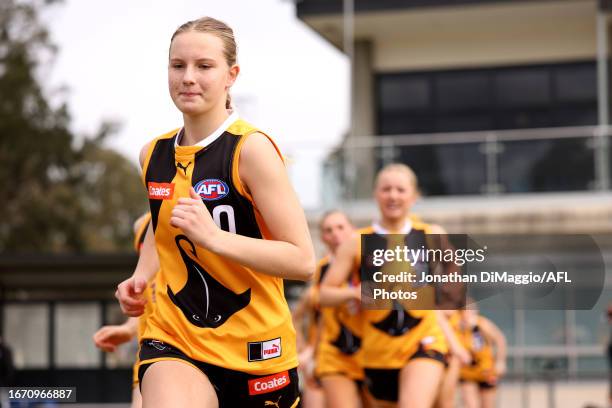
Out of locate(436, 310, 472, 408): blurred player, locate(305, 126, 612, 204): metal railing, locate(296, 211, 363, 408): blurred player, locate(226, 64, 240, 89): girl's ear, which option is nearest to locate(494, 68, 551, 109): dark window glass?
locate(305, 126, 612, 204): metal railing

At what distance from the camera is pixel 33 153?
40.8 meters

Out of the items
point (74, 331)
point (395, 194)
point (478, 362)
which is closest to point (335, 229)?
point (395, 194)

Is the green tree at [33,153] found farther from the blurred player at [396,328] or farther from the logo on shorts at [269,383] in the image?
the logo on shorts at [269,383]

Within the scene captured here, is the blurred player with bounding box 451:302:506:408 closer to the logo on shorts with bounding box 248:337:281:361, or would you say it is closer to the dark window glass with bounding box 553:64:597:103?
the logo on shorts with bounding box 248:337:281:361

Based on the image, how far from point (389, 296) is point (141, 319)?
66.7 inches

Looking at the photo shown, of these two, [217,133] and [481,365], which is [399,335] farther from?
[481,365]

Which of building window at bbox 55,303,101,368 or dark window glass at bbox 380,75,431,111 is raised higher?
dark window glass at bbox 380,75,431,111

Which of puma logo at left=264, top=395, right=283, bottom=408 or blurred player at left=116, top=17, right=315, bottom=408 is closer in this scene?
blurred player at left=116, top=17, right=315, bottom=408

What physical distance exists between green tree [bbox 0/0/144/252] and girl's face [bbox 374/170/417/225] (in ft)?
109

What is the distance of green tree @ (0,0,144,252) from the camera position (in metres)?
39.9

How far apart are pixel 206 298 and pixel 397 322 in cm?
367

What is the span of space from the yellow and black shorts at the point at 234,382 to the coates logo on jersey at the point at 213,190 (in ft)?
1.90

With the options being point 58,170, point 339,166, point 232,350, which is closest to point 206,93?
point 232,350

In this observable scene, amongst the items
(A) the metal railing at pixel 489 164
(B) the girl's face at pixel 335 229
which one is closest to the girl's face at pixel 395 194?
(B) the girl's face at pixel 335 229
